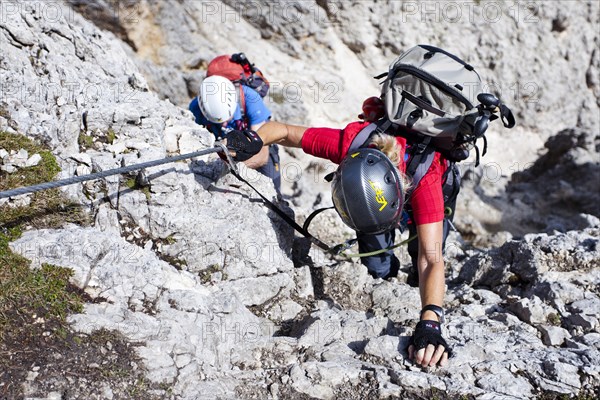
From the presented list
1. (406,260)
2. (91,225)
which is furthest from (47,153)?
(406,260)

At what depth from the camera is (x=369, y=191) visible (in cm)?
521

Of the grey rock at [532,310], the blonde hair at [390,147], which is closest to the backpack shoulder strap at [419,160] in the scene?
the blonde hair at [390,147]

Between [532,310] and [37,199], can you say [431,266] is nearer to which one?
[532,310]

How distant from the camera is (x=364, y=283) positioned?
658 cm

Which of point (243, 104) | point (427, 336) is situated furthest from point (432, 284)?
point (243, 104)

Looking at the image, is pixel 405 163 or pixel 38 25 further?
pixel 38 25

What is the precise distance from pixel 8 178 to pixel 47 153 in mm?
480

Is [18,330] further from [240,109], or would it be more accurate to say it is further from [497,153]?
[497,153]

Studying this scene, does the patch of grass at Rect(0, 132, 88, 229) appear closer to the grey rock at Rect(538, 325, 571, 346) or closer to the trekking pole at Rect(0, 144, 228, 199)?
the trekking pole at Rect(0, 144, 228, 199)

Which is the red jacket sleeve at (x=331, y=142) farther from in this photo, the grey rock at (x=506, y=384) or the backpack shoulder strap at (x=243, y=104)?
the grey rock at (x=506, y=384)

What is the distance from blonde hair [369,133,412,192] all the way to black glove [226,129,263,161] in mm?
1195

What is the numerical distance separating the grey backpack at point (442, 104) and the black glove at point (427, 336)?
6.81 ft

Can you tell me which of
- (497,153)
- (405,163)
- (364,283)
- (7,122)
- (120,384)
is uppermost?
(497,153)

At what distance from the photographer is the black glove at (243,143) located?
18.7 feet
